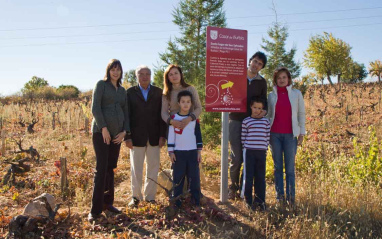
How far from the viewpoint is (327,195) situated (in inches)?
173

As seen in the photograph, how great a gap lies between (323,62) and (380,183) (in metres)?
28.3

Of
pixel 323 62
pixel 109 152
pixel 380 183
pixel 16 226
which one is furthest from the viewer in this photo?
pixel 323 62

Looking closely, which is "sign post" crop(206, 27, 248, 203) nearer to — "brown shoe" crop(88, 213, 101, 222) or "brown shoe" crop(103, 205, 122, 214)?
"brown shoe" crop(103, 205, 122, 214)

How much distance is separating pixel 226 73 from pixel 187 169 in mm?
1422

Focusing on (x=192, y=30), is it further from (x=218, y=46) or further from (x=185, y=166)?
(x=185, y=166)

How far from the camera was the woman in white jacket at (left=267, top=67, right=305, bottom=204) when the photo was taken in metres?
4.23

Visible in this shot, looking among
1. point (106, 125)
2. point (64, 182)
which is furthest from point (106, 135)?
point (64, 182)

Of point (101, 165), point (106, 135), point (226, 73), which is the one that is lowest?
point (101, 165)

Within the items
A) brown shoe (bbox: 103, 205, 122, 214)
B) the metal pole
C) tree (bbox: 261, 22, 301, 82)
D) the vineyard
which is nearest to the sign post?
the metal pole

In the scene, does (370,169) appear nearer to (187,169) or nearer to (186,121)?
(187,169)

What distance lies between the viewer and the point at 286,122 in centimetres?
424

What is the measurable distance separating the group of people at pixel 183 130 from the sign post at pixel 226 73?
0.20 m

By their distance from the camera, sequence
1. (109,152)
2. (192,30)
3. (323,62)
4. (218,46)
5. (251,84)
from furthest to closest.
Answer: (323,62) → (192,30) → (251,84) → (218,46) → (109,152)

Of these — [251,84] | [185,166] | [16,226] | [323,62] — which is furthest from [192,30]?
[323,62]
